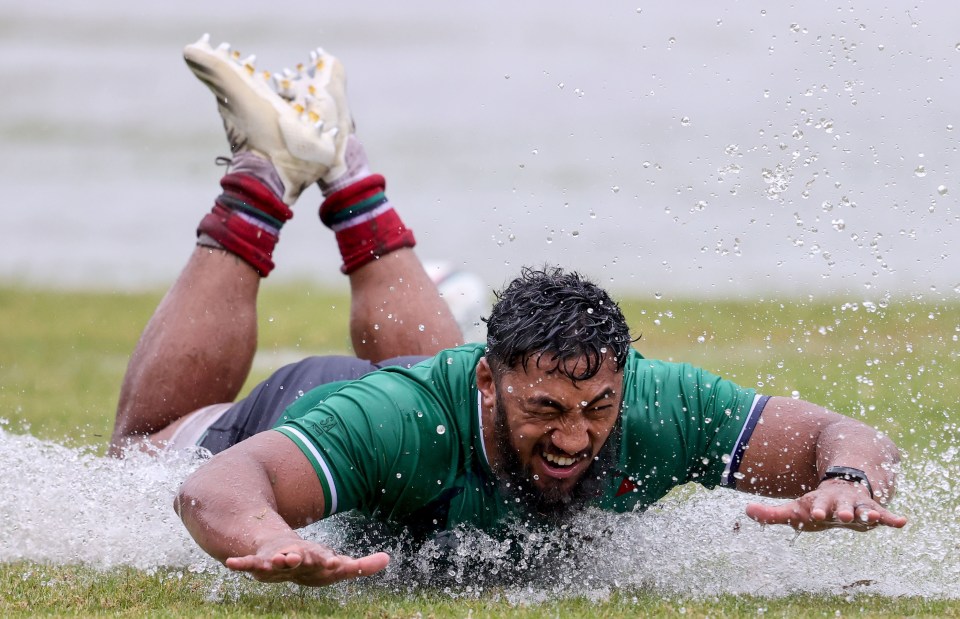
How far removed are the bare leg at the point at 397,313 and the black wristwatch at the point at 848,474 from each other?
6.76ft

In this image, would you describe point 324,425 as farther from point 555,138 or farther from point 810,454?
point 555,138

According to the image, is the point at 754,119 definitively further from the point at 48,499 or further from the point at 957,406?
the point at 48,499

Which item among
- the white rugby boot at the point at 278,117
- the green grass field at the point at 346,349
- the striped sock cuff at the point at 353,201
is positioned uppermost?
the white rugby boot at the point at 278,117

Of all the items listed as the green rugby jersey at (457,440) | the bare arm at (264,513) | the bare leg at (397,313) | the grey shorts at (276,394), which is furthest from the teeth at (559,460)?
the bare leg at (397,313)

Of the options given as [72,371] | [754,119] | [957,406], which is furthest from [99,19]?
[957,406]

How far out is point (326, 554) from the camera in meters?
3.64

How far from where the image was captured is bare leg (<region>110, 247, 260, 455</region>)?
5.76 metres

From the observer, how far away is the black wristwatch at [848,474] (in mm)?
4116

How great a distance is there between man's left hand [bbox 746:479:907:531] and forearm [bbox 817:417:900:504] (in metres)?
0.23

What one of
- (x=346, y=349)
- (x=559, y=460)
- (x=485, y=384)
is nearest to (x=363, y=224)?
(x=485, y=384)

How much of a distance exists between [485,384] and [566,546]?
569 mm

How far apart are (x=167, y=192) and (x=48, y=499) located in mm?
13250

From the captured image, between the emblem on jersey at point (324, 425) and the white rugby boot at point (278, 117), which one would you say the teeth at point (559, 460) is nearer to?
the emblem on jersey at point (324, 425)

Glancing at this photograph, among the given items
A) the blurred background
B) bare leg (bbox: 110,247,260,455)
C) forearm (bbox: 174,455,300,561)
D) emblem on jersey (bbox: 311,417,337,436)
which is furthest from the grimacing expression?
the blurred background
